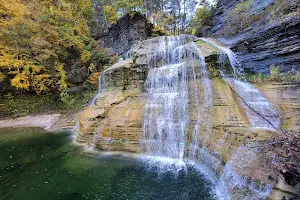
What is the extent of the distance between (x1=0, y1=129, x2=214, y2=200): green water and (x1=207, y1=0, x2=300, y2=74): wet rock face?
5911mm

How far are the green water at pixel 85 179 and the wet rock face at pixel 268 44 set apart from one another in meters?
5.91

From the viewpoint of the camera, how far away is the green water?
13.5ft

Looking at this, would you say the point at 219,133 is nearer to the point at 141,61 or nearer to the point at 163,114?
the point at 163,114

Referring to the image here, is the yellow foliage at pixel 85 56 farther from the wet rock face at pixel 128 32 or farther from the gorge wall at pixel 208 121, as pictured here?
the gorge wall at pixel 208 121

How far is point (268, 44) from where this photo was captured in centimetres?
741

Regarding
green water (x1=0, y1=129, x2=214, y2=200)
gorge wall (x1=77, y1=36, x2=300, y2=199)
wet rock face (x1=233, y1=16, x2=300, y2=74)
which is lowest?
green water (x1=0, y1=129, x2=214, y2=200)

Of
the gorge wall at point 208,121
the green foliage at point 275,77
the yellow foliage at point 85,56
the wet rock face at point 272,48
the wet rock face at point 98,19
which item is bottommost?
the gorge wall at point 208,121

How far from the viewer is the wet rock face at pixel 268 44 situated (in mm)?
6449

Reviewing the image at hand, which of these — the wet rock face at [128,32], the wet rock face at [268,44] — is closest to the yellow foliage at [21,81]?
the wet rock face at [128,32]

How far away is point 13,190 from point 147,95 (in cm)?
564

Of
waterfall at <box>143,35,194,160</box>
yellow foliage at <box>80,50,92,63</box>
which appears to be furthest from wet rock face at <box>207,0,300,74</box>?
yellow foliage at <box>80,50,92,63</box>

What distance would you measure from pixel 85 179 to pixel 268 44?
925cm

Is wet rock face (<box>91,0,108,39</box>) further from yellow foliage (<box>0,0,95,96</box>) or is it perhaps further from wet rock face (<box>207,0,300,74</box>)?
wet rock face (<box>207,0,300,74</box>)

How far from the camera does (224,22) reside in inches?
523
